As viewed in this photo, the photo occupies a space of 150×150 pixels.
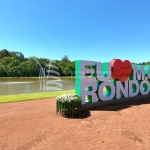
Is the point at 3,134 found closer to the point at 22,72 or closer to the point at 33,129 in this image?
the point at 33,129

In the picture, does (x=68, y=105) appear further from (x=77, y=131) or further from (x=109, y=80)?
(x=109, y=80)

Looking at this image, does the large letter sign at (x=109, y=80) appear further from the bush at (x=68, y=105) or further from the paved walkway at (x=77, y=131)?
the paved walkway at (x=77, y=131)

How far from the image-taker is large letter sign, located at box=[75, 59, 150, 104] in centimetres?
735

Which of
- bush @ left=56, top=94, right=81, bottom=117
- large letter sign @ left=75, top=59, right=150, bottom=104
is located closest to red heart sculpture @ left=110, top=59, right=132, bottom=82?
large letter sign @ left=75, top=59, right=150, bottom=104

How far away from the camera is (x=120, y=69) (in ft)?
29.1

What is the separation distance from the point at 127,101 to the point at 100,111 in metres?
2.93

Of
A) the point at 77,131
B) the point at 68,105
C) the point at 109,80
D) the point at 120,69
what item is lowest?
the point at 77,131

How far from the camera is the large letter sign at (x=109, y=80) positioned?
24.1 ft

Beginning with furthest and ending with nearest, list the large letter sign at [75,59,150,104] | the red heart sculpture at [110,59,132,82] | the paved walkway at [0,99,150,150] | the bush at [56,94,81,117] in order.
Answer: the red heart sculpture at [110,59,132,82]
the large letter sign at [75,59,150,104]
the bush at [56,94,81,117]
the paved walkway at [0,99,150,150]

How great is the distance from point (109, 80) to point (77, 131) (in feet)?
14.3

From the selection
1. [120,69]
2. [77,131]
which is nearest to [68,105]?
[77,131]

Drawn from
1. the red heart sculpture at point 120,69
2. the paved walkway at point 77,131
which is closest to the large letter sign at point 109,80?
the red heart sculpture at point 120,69

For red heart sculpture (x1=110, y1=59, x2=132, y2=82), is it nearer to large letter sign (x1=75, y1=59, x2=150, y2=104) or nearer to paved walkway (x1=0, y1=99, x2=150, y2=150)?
Answer: large letter sign (x1=75, y1=59, x2=150, y2=104)

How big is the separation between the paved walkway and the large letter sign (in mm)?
1344
